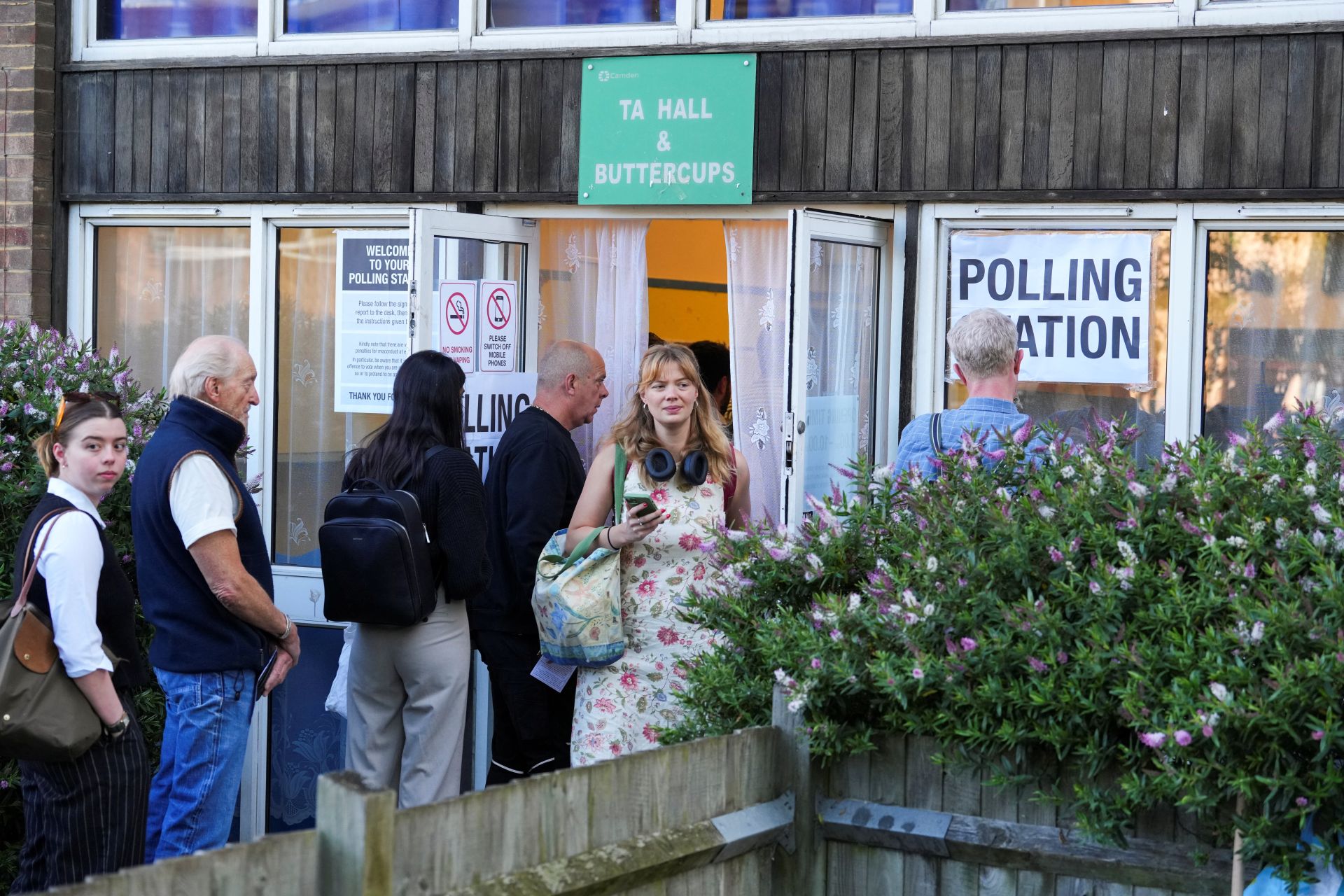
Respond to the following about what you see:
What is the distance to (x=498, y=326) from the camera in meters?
6.72

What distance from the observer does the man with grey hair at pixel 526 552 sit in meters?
5.62

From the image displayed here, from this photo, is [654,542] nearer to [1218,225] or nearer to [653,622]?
[653,622]

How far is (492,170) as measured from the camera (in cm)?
679

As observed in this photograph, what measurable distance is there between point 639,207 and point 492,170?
0.68m

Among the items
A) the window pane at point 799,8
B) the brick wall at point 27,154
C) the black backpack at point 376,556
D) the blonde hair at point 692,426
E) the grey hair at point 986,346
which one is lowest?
the black backpack at point 376,556

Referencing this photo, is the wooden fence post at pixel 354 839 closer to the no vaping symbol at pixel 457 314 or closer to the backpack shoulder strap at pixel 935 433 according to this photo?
the backpack shoulder strap at pixel 935 433

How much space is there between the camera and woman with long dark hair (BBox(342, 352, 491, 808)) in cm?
506

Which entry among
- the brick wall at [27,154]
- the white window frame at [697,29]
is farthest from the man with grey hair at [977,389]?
the brick wall at [27,154]

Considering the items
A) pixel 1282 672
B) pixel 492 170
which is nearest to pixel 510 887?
pixel 1282 672

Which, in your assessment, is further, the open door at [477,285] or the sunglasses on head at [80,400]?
the open door at [477,285]

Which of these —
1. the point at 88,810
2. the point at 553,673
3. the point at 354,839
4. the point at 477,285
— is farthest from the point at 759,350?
the point at 354,839

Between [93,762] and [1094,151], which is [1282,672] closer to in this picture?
[93,762]

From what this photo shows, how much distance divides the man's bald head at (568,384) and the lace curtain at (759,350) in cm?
93

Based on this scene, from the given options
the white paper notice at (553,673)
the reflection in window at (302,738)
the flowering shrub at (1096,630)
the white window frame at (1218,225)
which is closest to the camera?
the flowering shrub at (1096,630)
